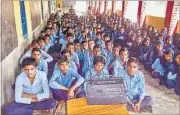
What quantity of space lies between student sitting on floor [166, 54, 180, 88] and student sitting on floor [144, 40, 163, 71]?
52cm

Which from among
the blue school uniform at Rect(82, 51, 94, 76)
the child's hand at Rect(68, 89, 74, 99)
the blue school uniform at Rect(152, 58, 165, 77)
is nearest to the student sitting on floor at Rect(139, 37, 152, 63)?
the blue school uniform at Rect(152, 58, 165, 77)

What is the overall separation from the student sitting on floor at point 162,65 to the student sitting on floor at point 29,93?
5.30ft

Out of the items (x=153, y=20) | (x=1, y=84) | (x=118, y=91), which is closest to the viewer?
(x=118, y=91)

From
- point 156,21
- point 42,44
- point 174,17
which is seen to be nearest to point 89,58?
point 42,44

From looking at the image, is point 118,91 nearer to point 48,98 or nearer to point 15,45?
point 48,98

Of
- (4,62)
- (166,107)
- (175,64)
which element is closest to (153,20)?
(175,64)

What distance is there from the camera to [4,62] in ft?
8.77

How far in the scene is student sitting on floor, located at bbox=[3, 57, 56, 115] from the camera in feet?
7.61

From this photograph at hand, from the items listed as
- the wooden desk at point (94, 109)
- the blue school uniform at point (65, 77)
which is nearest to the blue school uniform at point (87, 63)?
the blue school uniform at point (65, 77)

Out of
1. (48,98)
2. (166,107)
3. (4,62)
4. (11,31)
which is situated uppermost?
(11,31)

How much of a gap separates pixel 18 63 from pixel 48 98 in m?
1.16

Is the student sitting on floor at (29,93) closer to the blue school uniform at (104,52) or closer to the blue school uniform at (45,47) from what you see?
the blue school uniform at (104,52)

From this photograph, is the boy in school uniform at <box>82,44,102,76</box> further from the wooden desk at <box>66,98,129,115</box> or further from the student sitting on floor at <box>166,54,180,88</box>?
the wooden desk at <box>66,98,129,115</box>

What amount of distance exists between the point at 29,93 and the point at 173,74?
1.79 m
